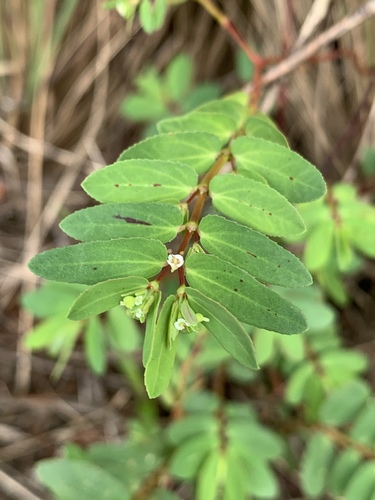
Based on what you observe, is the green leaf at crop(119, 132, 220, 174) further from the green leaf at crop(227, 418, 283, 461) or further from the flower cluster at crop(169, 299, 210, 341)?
the green leaf at crop(227, 418, 283, 461)

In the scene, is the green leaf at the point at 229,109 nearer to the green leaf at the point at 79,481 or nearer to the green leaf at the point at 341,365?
the green leaf at the point at 341,365

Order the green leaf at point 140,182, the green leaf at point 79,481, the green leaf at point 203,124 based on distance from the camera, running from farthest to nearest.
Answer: the green leaf at point 79,481 < the green leaf at point 203,124 < the green leaf at point 140,182

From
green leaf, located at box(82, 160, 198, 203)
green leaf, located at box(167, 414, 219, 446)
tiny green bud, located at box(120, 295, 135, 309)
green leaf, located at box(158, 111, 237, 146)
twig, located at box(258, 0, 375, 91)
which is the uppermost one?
twig, located at box(258, 0, 375, 91)

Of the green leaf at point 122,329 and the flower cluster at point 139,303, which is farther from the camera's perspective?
the green leaf at point 122,329

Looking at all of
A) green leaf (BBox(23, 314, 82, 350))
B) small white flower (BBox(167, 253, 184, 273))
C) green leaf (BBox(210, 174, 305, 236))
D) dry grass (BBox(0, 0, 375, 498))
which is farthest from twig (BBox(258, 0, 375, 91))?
green leaf (BBox(23, 314, 82, 350))

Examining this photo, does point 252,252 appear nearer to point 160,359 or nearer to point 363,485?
point 160,359

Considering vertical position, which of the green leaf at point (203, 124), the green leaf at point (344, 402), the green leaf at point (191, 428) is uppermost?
the green leaf at point (203, 124)

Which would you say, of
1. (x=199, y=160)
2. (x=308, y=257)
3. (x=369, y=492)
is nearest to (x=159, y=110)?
(x=308, y=257)

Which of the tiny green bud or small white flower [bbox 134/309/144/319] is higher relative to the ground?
the tiny green bud

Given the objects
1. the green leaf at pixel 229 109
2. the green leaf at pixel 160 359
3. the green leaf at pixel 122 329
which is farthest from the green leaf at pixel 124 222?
the green leaf at pixel 122 329
